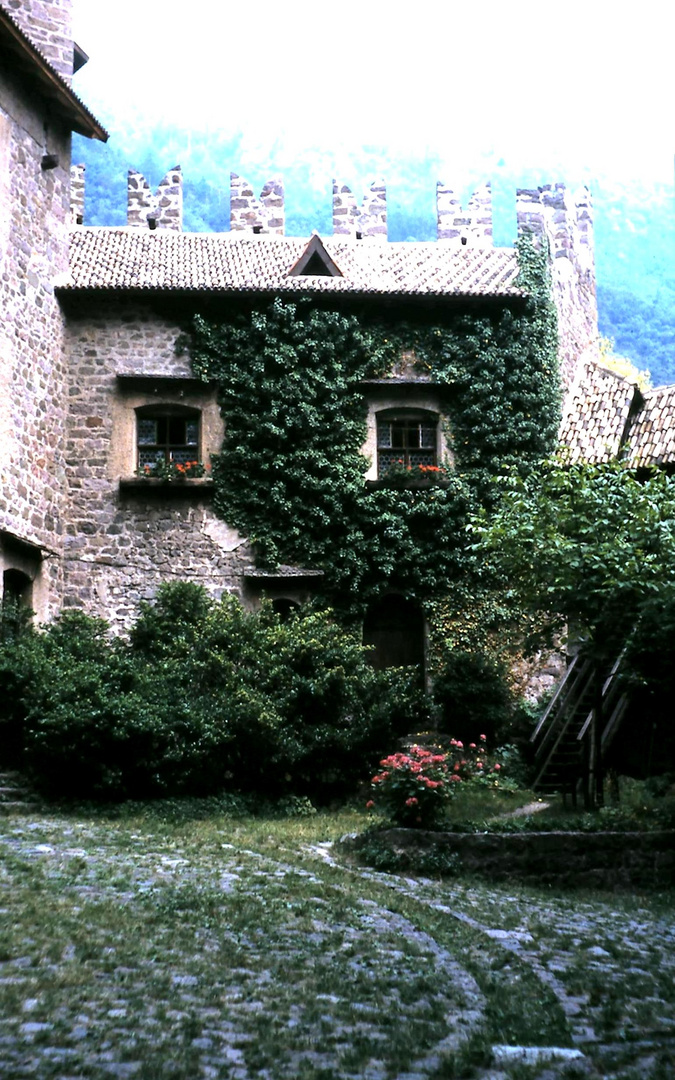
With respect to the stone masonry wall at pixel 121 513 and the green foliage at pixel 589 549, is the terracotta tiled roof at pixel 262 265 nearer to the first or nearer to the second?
the stone masonry wall at pixel 121 513

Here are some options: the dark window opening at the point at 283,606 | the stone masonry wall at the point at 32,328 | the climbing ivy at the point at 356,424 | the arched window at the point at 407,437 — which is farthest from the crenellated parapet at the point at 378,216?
the dark window opening at the point at 283,606

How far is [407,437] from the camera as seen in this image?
20688 millimetres

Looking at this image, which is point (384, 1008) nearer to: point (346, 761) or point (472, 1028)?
point (472, 1028)

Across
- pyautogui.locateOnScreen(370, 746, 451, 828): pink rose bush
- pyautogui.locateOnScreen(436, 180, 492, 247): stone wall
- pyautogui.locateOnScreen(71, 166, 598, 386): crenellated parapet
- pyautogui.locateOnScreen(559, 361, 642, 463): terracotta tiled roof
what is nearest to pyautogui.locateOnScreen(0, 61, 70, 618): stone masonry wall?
pyautogui.locateOnScreen(71, 166, 598, 386): crenellated parapet

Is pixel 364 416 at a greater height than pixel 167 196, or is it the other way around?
pixel 167 196

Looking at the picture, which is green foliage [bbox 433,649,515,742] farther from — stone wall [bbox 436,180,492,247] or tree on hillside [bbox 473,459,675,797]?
stone wall [bbox 436,180,492,247]

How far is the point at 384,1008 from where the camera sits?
596 cm

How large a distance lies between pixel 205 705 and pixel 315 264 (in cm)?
875

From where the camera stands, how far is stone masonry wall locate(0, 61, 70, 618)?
58.6 ft

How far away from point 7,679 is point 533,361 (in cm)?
1030

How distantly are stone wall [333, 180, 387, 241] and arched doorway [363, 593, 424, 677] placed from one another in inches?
277

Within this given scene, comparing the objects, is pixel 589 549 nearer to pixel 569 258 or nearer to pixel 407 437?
pixel 407 437

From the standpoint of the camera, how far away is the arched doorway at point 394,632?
66.0 feet

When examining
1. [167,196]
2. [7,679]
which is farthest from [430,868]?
[167,196]
